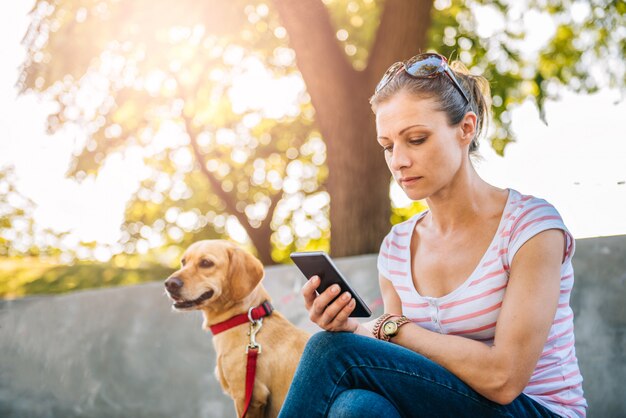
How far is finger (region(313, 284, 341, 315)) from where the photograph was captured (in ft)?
6.78

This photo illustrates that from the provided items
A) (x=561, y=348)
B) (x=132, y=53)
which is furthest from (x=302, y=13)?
(x=561, y=348)

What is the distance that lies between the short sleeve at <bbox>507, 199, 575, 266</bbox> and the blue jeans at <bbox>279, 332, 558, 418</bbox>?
0.46 meters

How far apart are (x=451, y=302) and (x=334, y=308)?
0.44m

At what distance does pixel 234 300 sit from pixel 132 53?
4648mm

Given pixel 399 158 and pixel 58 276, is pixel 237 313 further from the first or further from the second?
pixel 58 276

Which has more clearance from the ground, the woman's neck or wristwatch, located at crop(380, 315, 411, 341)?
the woman's neck

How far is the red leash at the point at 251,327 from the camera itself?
3.41m

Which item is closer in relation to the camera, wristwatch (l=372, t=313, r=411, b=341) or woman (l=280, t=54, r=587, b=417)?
woman (l=280, t=54, r=587, b=417)

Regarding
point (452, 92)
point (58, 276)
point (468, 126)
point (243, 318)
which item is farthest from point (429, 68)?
point (58, 276)

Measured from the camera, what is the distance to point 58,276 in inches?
275

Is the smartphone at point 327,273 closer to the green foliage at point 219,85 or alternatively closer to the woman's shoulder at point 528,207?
the woman's shoulder at point 528,207

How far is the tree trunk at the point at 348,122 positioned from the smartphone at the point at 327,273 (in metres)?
3.38

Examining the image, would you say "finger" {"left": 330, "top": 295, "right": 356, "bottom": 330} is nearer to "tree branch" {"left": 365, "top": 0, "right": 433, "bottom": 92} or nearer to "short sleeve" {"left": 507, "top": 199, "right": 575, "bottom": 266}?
"short sleeve" {"left": 507, "top": 199, "right": 575, "bottom": 266}

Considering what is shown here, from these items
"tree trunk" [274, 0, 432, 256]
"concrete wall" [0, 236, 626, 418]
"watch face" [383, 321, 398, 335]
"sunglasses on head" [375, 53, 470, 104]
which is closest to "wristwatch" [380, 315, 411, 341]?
"watch face" [383, 321, 398, 335]
